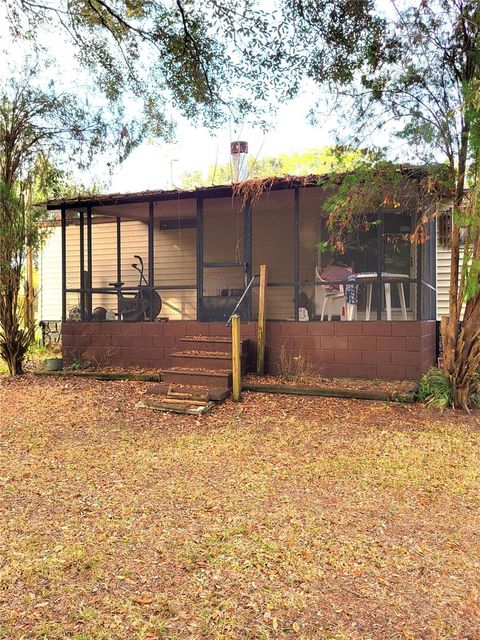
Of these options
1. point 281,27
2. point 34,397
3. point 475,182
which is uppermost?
point 281,27

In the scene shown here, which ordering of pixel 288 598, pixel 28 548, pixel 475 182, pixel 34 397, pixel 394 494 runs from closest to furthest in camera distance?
1. pixel 288 598
2. pixel 28 548
3. pixel 394 494
4. pixel 475 182
5. pixel 34 397

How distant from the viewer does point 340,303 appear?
26.6 ft

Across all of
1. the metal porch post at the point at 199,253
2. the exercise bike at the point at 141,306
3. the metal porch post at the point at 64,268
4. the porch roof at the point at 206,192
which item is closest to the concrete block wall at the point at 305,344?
the exercise bike at the point at 141,306

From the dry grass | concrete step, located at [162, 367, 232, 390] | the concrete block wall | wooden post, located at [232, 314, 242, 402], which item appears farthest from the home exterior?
the dry grass

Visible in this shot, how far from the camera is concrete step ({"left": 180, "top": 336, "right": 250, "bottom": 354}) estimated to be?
23.7ft

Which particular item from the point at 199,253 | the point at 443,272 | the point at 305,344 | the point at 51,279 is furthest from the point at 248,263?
the point at 51,279

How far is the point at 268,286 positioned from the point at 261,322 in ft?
1.93

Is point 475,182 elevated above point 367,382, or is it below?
above

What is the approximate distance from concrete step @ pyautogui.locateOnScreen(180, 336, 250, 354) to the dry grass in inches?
78.2

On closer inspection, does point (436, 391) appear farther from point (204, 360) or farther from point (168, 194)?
point (168, 194)

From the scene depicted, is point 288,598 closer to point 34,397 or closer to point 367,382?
point 367,382

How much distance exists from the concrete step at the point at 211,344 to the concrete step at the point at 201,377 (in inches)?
25.1

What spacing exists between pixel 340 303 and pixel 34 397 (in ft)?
15.3

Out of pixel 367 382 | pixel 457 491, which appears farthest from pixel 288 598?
pixel 367 382
